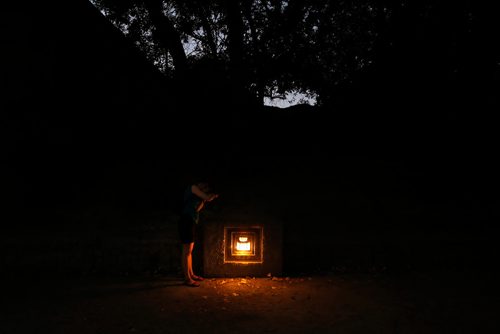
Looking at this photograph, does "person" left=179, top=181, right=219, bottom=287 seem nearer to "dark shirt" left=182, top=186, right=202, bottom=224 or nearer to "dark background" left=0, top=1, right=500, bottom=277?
"dark shirt" left=182, top=186, right=202, bottom=224

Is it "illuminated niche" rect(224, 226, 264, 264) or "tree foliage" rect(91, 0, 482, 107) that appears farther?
"tree foliage" rect(91, 0, 482, 107)

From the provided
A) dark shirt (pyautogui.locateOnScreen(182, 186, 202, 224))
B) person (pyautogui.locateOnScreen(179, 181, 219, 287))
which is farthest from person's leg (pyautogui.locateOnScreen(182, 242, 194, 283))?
dark shirt (pyautogui.locateOnScreen(182, 186, 202, 224))

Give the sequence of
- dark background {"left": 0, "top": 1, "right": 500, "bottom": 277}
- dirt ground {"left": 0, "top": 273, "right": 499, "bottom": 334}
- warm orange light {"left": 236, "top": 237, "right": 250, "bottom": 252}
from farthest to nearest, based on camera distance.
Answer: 1. dark background {"left": 0, "top": 1, "right": 500, "bottom": 277}
2. warm orange light {"left": 236, "top": 237, "right": 250, "bottom": 252}
3. dirt ground {"left": 0, "top": 273, "right": 499, "bottom": 334}

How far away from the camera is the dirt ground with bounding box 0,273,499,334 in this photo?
17.1 feet

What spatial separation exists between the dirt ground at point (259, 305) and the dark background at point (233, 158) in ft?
2.22

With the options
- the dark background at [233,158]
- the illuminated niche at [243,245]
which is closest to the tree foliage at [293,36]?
the dark background at [233,158]

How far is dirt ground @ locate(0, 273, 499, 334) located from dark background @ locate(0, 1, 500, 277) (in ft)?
2.22

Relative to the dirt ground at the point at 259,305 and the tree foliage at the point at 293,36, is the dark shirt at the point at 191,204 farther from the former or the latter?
the tree foliage at the point at 293,36

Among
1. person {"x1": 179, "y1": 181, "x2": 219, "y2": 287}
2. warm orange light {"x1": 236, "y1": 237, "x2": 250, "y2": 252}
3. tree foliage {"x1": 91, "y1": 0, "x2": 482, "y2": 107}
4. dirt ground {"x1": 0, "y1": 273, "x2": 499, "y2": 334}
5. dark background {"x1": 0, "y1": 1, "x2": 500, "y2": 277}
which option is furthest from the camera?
tree foliage {"x1": 91, "y1": 0, "x2": 482, "y2": 107}

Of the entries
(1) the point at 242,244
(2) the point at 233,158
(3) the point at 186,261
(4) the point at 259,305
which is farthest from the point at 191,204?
(2) the point at 233,158

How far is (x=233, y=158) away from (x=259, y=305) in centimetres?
710

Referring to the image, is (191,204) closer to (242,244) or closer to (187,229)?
(187,229)

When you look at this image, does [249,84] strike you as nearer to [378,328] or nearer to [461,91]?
[461,91]

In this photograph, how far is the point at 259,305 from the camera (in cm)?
603
